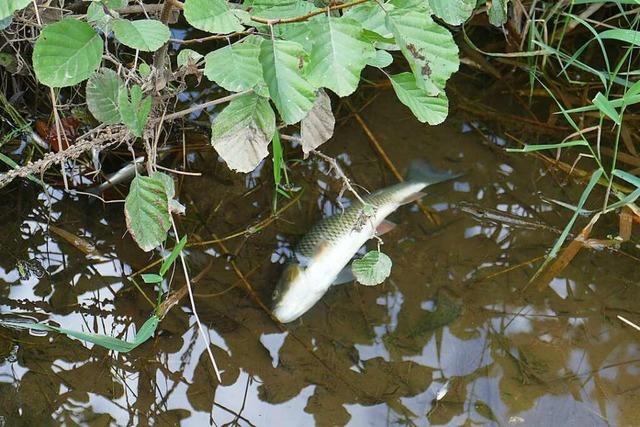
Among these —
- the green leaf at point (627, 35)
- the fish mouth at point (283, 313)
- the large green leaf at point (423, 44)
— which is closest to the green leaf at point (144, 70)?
the large green leaf at point (423, 44)

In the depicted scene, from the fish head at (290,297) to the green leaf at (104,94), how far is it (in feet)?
3.57

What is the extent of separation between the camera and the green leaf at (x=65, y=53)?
1.42m

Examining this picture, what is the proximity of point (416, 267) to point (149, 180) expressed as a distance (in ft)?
4.74

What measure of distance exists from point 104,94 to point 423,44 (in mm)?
918

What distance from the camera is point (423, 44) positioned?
4.67ft

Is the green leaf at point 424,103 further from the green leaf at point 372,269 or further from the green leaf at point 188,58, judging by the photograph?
the green leaf at point 188,58

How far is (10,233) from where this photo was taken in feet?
8.84

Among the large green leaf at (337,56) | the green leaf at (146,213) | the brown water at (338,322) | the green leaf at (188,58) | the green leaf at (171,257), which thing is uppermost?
the large green leaf at (337,56)

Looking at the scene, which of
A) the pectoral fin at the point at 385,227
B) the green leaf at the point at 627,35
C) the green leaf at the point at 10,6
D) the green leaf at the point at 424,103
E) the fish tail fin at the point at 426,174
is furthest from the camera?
the fish tail fin at the point at 426,174

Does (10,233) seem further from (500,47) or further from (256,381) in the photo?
(500,47)

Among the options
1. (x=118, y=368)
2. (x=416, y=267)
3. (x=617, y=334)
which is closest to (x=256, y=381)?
(x=118, y=368)

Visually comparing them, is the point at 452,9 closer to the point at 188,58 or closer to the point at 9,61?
the point at 188,58

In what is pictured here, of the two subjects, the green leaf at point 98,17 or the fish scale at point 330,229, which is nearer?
the green leaf at point 98,17

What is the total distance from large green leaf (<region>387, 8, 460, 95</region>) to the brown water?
1494mm
